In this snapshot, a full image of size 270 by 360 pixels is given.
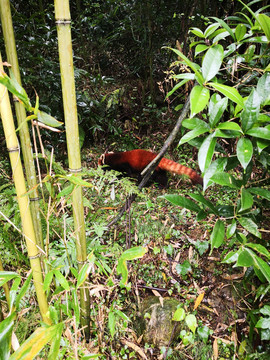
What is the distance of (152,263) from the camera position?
219 cm

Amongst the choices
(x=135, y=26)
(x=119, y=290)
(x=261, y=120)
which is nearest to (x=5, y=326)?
(x=261, y=120)

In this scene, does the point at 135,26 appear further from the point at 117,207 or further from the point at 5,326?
the point at 5,326

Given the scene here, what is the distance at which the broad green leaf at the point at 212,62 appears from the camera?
0.94 meters

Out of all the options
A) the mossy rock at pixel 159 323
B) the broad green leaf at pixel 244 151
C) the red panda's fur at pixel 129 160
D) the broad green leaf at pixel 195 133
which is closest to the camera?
the broad green leaf at pixel 244 151

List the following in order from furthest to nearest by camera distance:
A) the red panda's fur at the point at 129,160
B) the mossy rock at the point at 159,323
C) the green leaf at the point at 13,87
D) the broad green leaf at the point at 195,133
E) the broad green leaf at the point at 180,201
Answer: the red panda's fur at the point at 129,160
the mossy rock at the point at 159,323
the broad green leaf at the point at 180,201
the broad green leaf at the point at 195,133
the green leaf at the point at 13,87

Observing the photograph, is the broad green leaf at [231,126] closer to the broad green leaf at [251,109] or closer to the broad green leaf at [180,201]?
the broad green leaf at [251,109]

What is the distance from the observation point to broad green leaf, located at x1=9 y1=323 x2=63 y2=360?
0.72 meters

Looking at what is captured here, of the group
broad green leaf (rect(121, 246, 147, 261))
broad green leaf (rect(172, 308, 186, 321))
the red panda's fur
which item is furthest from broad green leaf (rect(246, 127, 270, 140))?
the red panda's fur

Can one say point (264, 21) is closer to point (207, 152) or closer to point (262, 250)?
point (207, 152)

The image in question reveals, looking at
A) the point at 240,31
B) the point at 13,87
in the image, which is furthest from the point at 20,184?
the point at 240,31

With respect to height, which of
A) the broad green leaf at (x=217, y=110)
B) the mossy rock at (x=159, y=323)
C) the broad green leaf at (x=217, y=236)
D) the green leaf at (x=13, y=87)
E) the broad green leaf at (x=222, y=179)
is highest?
the green leaf at (x=13, y=87)

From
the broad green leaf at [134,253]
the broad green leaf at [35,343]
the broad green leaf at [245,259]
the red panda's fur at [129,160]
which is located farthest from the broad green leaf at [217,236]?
the red panda's fur at [129,160]

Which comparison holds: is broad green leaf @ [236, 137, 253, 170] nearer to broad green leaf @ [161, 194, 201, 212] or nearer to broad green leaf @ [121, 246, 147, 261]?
broad green leaf @ [161, 194, 201, 212]

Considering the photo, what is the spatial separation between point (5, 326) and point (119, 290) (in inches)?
52.7
